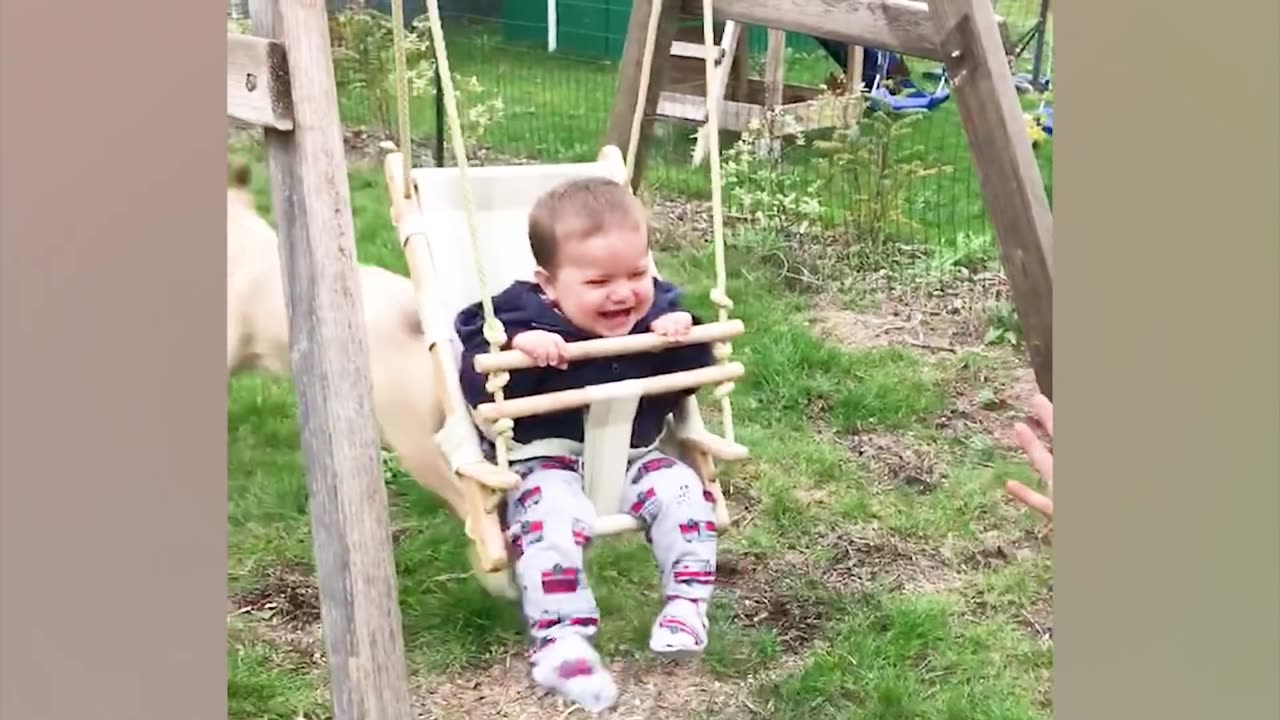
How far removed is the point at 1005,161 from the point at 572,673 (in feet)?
1.80

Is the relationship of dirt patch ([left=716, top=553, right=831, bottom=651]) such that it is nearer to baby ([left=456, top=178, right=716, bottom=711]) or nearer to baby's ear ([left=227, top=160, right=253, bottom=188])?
baby ([left=456, top=178, right=716, bottom=711])

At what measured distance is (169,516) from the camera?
1045mm

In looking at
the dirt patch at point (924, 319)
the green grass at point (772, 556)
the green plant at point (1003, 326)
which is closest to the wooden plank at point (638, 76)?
the green grass at point (772, 556)

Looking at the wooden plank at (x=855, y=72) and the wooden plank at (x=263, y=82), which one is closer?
the wooden plank at (x=263, y=82)

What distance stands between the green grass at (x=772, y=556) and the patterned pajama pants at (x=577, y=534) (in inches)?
0.7

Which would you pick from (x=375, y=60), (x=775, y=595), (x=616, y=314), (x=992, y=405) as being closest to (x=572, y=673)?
(x=775, y=595)

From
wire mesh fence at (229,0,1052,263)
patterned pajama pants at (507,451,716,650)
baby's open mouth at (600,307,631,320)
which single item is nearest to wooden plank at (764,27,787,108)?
wire mesh fence at (229,0,1052,263)

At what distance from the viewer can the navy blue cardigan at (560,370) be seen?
40.6 inches

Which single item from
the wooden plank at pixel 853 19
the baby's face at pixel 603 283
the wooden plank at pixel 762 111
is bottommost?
the baby's face at pixel 603 283

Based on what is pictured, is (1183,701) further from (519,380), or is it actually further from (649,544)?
(519,380)

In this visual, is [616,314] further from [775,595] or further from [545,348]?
[775,595]

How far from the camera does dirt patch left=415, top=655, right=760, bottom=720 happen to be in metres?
1.03

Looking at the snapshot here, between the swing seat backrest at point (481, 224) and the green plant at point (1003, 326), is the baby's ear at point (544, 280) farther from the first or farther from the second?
the green plant at point (1003, 326)

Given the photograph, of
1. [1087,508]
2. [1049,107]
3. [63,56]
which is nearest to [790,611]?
[1087,508]
